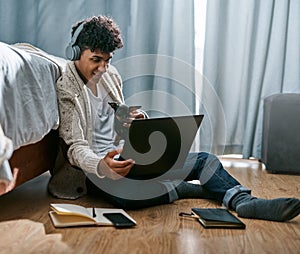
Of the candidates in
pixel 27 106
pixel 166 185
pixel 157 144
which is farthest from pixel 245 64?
pixel 27 106

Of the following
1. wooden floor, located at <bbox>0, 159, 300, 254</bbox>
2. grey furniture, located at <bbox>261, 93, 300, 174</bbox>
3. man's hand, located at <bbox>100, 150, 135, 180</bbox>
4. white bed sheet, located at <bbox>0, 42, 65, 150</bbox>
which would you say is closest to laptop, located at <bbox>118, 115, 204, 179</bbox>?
man's hand, located at <bbox>100, 150, 135, 180</bbox>

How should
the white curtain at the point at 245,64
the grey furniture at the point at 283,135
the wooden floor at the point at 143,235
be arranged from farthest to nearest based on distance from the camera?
the white curtain at the point at 245,64 < the grey furniture at the point at 283,135 < the wooden floor at the point at 143,235

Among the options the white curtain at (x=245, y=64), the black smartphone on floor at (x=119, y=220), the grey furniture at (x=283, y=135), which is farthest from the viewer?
the white curtain at (x=245, y=64)

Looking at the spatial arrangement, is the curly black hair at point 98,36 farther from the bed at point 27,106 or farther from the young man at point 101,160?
the bed at point 27,106

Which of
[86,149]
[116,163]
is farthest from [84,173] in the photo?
[116,163]

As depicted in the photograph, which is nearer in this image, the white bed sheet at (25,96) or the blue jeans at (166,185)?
the white bed sheet at (25,96)

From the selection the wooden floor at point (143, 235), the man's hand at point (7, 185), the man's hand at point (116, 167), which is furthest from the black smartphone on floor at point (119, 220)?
the man's hand at point (7, 185)

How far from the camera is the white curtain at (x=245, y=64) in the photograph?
3035mm

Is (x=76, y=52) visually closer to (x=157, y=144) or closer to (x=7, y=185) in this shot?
(x=157, y=144)

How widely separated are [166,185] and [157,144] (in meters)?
0.28

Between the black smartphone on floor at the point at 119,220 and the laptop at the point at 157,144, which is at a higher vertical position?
the laptop at the point at 157,144

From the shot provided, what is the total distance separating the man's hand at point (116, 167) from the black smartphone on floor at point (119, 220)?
13 cm

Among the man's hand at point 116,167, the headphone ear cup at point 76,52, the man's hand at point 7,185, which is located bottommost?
the man's hand at point 7,185

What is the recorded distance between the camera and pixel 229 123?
10.3 feet
